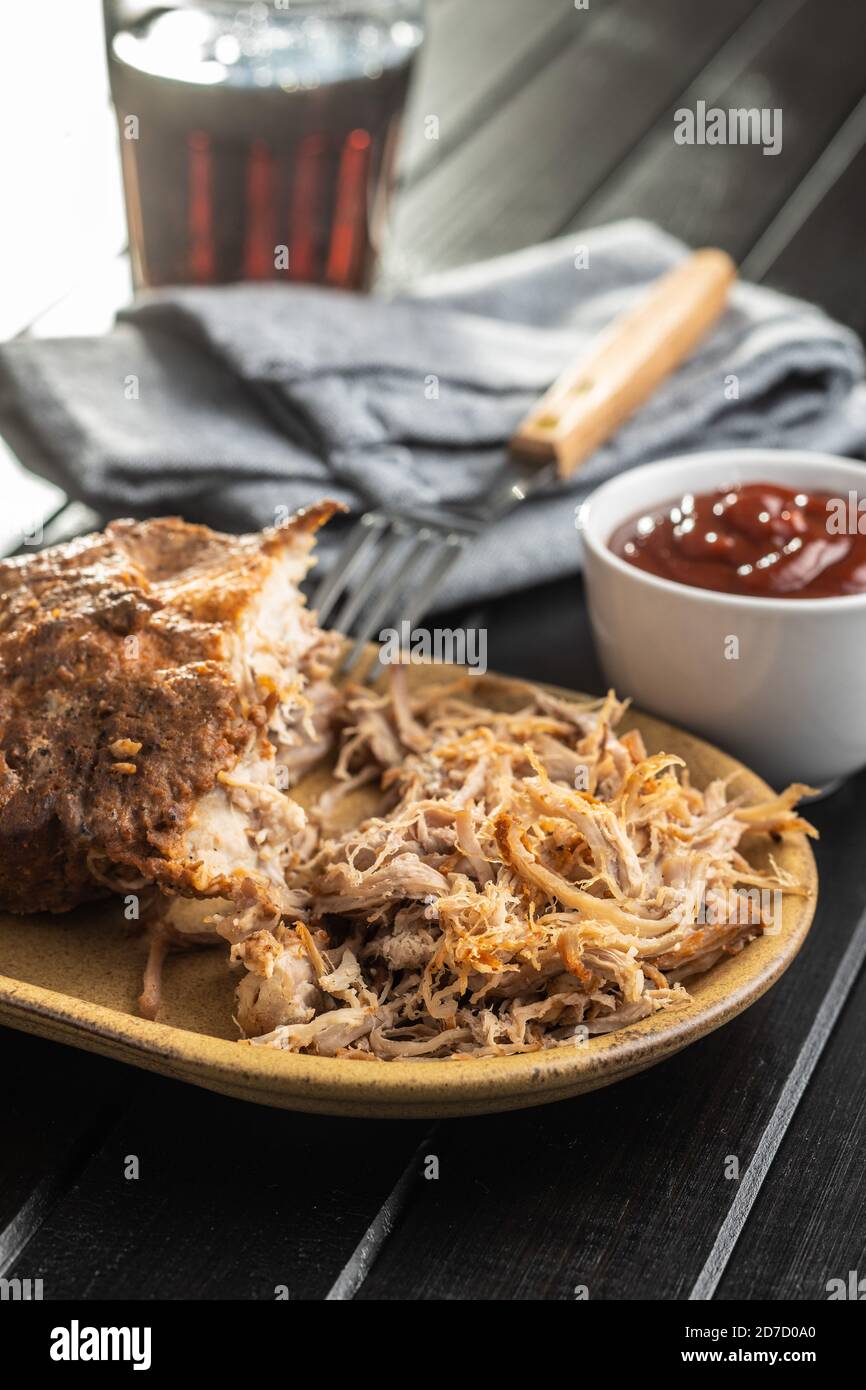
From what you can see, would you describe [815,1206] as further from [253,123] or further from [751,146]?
[751,146]

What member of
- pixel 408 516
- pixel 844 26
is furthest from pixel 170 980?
pixel 844 26

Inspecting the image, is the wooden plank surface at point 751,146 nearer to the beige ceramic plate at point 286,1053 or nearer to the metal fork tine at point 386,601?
the metal fork tine at point 386,601

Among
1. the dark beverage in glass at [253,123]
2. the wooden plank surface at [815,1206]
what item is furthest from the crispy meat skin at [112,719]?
the dark beverage in glass at [253,123]

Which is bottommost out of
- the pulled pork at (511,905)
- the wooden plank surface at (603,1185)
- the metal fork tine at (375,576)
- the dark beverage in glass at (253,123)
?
the wooden plank surface at (603,1185)

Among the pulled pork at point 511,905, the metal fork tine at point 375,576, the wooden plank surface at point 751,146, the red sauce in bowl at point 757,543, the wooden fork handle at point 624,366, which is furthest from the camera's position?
the wooden plank surface at point 751,146

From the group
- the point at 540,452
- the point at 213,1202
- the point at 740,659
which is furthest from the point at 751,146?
the point at 213,1202

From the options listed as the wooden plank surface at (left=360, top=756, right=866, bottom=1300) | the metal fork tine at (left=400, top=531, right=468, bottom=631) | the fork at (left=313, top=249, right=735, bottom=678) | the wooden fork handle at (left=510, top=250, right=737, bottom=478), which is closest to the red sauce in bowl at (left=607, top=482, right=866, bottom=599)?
the metal fork tine at (left=400, top=531, right=468, bottom=631)

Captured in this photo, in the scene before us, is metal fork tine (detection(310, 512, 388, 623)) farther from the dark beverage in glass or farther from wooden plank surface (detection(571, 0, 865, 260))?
wooden plank surface (detection(571, 0, 865, 260))
